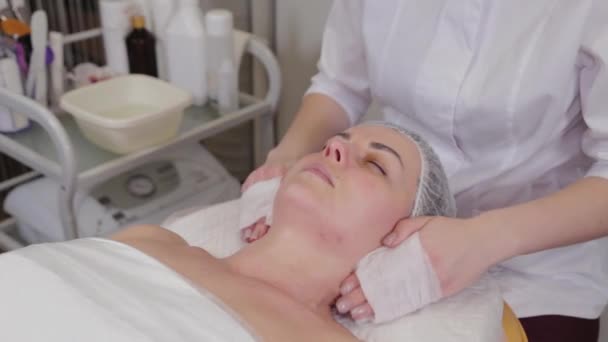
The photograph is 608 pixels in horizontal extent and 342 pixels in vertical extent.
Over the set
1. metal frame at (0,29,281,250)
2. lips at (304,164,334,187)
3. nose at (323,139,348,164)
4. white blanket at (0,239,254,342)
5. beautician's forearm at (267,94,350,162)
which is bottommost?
metal frame at (0,29,281,250)

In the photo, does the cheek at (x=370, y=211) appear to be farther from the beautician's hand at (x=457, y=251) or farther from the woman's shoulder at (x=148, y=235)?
the woman's shoulder at (x=148, y=235)

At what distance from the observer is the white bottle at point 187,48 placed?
1596mm

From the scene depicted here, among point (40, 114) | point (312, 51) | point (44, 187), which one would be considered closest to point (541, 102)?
point (40, 114)

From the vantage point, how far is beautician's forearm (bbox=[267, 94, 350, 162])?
4.13 feet

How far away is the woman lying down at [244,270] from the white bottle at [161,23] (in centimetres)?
73

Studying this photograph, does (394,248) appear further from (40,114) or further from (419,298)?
(40,114)

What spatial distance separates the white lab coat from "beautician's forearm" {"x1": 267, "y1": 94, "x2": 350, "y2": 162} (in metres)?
0.14

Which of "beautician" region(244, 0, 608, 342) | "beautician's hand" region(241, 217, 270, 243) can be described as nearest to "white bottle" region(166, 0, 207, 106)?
"beautician" region(244, 0, 608, 342)

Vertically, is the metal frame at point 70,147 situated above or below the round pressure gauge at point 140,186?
above

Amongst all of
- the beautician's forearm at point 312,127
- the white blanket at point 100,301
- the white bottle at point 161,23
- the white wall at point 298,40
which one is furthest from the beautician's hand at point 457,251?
the white wall at point 298,40

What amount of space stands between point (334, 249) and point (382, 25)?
399 mm

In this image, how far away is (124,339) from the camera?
0.77 m

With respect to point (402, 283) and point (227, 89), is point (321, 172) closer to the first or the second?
point (402, 283)

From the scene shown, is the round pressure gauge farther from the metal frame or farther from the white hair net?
the white hair net
